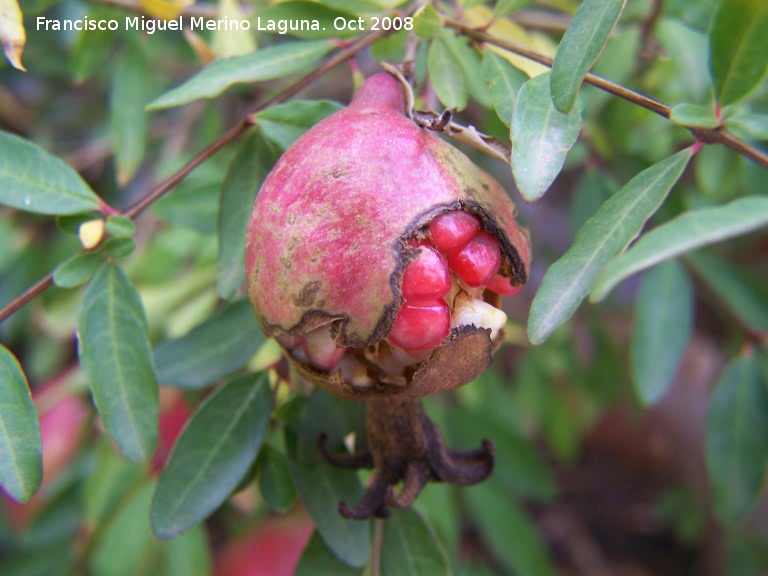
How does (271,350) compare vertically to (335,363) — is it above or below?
below


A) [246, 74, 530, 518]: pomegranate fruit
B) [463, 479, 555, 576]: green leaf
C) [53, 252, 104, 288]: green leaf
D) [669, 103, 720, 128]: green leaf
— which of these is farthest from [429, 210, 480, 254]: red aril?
[463, 479, 555, 576]: green leaf

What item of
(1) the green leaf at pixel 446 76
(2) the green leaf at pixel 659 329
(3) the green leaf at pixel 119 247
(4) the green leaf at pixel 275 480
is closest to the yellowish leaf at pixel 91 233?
(3) the green leaf at pixel 119 247

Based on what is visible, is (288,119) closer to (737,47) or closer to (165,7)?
(165,7)

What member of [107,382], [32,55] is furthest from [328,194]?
[32,55]

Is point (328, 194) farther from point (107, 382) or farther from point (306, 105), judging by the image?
point (107, 382)

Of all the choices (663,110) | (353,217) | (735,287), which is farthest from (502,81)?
(735,287)
